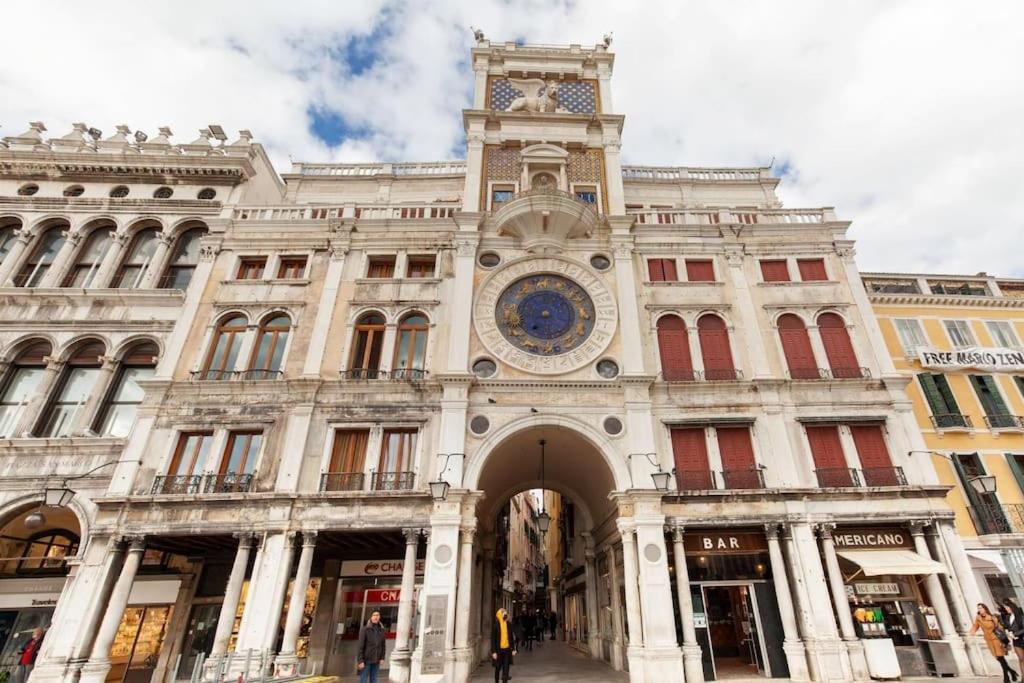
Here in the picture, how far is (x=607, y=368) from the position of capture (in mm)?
18578

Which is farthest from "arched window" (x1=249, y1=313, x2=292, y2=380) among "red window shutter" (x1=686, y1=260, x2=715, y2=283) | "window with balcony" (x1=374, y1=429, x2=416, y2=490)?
"red window shutter" (x1=686, y1=260, x2=715, y2=283)

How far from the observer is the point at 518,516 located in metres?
52.2

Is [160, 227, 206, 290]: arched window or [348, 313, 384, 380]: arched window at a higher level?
[160, 227, 206, 290]: arched window

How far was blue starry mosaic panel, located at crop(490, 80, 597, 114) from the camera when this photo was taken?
25.3 meters

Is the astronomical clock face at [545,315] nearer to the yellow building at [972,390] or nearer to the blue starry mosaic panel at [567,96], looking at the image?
the blue starry mosaic panel at [567,96]

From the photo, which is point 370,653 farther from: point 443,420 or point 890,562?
point 890,562

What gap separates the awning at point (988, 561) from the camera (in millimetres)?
16906

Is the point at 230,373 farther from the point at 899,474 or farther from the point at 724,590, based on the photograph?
the point at 899,474

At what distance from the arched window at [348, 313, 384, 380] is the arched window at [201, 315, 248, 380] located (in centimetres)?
431

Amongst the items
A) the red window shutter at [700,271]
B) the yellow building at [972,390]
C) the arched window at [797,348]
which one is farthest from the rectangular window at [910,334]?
the red window shutter at [700,271]

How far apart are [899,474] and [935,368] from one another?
676 cm

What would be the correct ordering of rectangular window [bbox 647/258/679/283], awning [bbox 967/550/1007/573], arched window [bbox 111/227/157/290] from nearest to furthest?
awning [bbox 967/550/1007/573], rectangular window [bbox 647/258/679/283], arched window [bbox 111/227/157/290]

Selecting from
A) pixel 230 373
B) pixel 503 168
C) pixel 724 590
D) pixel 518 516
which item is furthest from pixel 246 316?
pixel 518 516

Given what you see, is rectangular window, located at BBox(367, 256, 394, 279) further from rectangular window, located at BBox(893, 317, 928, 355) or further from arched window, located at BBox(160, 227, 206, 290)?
rectangular window, located at BBox(893, 317, 928, 355)
